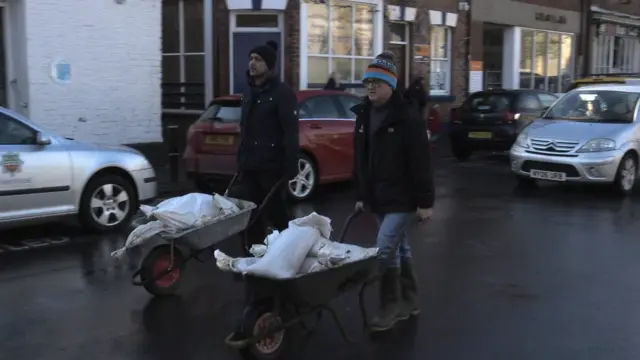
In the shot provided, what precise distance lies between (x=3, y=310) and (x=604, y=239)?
6042mm

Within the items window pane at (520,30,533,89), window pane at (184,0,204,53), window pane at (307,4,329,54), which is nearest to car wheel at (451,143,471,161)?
window pane at (307,4,329,54)

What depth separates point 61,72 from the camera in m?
12.7

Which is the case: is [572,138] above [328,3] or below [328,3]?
below

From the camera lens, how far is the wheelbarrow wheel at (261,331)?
4473 millimetres

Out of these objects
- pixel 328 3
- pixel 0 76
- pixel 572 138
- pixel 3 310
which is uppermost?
pixel 328 3

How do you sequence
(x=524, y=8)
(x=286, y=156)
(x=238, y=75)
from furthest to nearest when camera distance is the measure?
(x=524, y=8) < (x=238, y=75) < (x=286, y=156)

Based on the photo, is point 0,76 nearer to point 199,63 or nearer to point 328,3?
point 199,63

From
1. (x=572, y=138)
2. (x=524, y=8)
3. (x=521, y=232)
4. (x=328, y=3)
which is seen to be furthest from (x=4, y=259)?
(x=524, y=8)

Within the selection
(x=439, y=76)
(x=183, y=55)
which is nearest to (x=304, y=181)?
(x=183, y=55)

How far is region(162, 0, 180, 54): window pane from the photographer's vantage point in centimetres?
1842

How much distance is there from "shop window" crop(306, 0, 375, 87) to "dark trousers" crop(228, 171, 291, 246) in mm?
10882

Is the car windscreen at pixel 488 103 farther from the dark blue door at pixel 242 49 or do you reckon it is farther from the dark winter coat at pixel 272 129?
the dark winter coat at pixel 272 129

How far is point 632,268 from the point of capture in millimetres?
7082

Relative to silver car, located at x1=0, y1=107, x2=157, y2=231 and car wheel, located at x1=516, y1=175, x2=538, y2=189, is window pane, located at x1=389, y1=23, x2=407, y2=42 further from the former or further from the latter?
silver car, located at x1=0, y1=107, x2=157, y2=231
